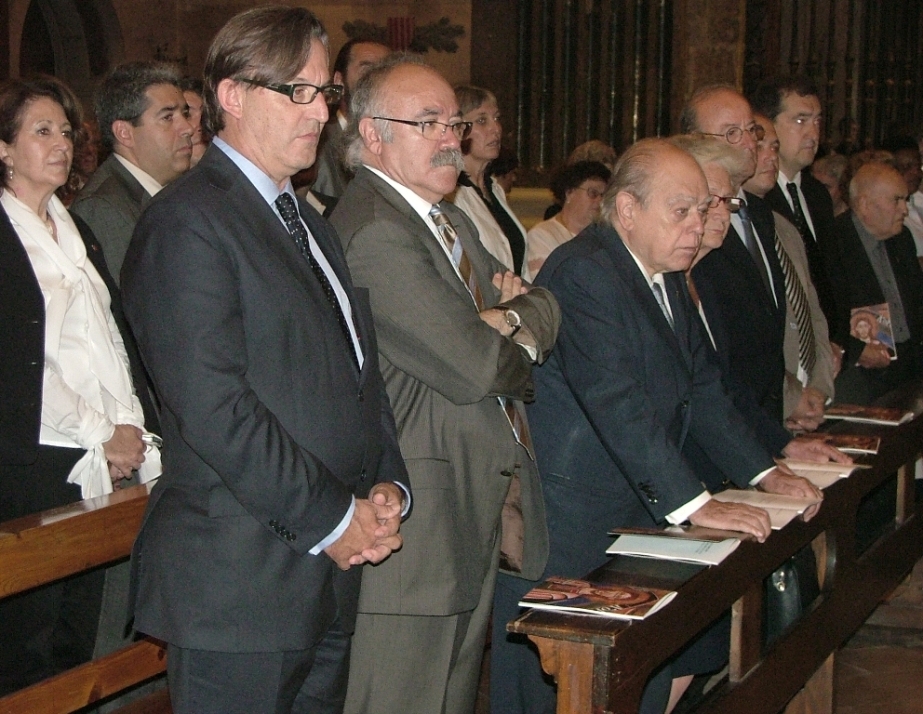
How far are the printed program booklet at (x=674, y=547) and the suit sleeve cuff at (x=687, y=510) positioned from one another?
3.1 inches

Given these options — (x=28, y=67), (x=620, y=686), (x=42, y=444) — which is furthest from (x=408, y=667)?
(x=28, y=67)

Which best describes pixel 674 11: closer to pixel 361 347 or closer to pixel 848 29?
pixel 848 29

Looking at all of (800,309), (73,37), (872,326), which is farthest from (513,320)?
(73,37)

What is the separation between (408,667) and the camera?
2.34 meters

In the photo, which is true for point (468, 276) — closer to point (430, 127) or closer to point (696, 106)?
point (430, 127)

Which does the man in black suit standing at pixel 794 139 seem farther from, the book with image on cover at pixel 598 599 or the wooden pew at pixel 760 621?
the book with image on cover at pixel 598 599

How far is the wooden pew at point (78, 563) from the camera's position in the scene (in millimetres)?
2223

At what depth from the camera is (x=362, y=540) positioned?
6.23 feet

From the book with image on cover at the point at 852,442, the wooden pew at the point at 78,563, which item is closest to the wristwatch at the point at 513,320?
the wooden pew at the point at 78,563

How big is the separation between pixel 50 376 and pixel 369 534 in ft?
3.75

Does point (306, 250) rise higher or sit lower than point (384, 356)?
higher

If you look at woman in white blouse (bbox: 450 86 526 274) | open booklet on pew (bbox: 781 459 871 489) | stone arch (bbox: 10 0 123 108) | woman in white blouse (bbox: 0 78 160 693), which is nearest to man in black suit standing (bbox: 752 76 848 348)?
woman in white blouse (bbox: 450 86 526 274)

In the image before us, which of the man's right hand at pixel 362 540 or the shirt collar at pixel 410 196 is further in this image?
the shirt collar at pixel 410 196

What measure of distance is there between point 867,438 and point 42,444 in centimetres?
226
